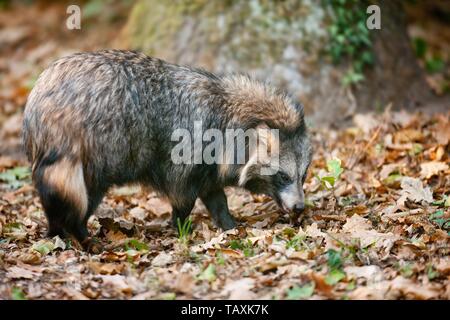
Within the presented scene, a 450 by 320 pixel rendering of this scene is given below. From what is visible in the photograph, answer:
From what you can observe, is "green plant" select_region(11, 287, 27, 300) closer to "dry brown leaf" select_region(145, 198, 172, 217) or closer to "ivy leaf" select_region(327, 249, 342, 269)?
"ivy leaf" select_region(327, 249, 342, 269)

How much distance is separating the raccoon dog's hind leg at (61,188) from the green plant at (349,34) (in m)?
4.87

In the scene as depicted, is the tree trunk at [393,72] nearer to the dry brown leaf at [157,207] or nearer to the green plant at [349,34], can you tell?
the green plant at [349,34]

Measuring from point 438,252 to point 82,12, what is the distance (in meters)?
10.8

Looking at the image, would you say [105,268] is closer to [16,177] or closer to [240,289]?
[240,289]

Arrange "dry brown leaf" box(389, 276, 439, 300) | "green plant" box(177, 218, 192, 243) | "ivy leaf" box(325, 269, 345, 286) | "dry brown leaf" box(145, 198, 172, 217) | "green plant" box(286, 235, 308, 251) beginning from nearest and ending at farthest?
"dry brown leaf" box(389, 276, 439, 300) → "ivy leaf" box(325, 269, 345, 286) → "green plant" box(286, 235, 308, 251) → "green plant" box(177, 218, 192, 243) → "dry brown leaf" box(145, 198, 172, 217)

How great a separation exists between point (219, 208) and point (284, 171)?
80 centimetres

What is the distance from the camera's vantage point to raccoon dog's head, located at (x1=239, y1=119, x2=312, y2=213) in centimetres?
661

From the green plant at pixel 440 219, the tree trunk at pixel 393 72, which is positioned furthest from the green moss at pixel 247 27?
the green plant at pixel 440 219

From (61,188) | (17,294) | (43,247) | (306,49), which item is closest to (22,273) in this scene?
(17,294)

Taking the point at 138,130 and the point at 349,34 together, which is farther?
the point at 349,34

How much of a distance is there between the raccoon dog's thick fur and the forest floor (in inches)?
15.3

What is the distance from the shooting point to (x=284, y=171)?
6.64 m

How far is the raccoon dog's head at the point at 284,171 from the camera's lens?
6.61m

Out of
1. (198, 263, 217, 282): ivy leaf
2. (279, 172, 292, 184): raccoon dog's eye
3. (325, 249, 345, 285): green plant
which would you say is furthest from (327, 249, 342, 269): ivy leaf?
(279, 172, 292, 184): raccoon dog's eye
